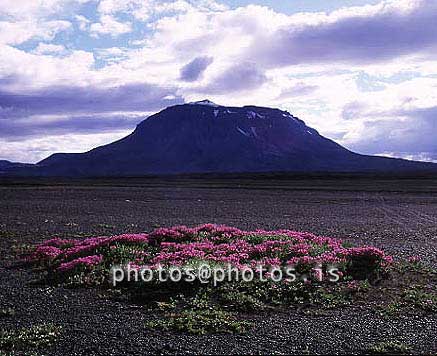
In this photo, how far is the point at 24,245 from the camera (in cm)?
1920

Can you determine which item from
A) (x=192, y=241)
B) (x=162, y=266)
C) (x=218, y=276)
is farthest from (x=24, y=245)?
(x=218, y=276)

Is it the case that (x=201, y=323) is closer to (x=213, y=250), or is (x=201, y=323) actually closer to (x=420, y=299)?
(x=420, y=299)

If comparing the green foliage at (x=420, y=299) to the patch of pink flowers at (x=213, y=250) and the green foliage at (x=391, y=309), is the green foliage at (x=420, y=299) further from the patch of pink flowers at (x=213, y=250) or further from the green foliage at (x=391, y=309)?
the patch of pink flowers at (x=213, y=250)

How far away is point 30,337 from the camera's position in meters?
8.80

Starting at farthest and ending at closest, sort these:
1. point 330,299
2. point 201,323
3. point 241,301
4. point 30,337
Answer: point 330,299 → point 241,301 → point 201,323 → point 30,337

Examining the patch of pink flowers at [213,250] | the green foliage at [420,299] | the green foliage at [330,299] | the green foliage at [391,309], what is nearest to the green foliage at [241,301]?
the green foliage at [330,299]

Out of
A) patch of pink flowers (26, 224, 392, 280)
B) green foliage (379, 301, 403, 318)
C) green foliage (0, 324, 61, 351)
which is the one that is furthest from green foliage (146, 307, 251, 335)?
patch of pink flowers (26, 224, 392, 280)

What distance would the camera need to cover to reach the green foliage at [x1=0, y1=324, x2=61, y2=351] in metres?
8.50


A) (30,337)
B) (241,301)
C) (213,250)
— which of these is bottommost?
(30,337)

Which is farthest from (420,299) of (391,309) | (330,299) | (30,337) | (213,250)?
(30,337)

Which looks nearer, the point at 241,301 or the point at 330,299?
the point at 241,301

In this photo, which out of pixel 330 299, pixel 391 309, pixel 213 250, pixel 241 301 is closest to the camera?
pixel 391 309

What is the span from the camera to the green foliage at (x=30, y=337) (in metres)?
8.50

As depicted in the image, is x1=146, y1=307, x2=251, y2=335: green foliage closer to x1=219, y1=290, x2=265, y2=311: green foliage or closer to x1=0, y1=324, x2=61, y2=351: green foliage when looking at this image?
x1=219, y1=290, x2=265, y2=311: green foliage
